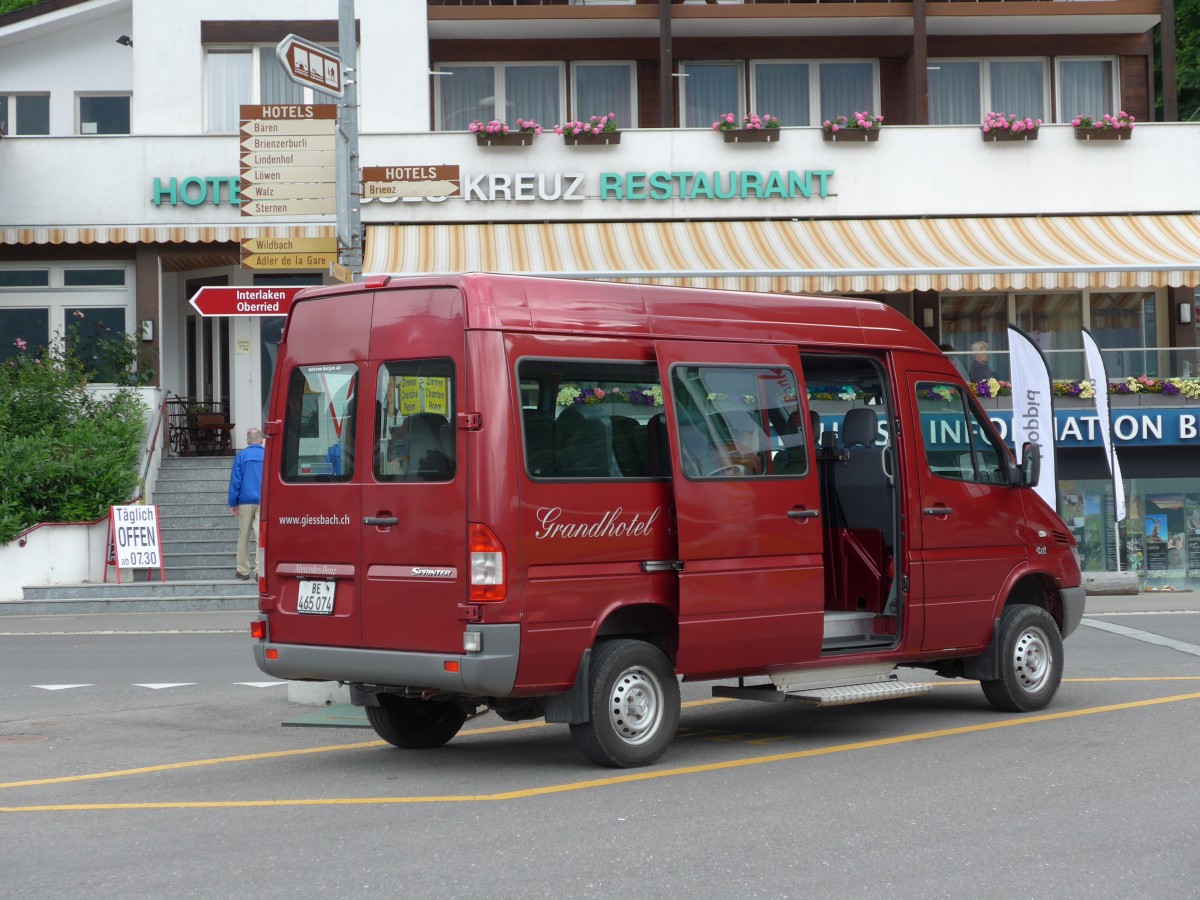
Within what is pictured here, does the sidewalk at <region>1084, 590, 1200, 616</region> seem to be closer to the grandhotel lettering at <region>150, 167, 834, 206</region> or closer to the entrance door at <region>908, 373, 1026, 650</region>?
the grandhotel lettering at <region>150, 167, 834, 206</region>

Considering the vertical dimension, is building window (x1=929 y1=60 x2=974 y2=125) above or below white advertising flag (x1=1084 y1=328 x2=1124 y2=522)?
above

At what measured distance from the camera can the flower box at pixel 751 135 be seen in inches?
1035

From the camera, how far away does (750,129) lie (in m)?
26.3

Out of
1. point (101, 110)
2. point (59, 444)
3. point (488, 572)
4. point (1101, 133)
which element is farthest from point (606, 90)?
point (488, 572)

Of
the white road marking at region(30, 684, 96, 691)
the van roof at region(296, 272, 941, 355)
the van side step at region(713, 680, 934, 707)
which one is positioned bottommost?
the white road marking at region(30, 684, 96, 691)

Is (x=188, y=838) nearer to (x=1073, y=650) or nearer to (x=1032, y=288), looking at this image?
(x=1073, y=650)

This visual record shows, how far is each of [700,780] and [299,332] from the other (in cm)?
331

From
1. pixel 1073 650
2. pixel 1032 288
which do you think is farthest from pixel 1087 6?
pixel 1073 650

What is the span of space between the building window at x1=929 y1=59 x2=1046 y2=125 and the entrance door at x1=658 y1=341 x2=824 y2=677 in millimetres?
20707

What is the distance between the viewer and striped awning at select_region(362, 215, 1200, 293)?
22719mm

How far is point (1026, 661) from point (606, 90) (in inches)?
783

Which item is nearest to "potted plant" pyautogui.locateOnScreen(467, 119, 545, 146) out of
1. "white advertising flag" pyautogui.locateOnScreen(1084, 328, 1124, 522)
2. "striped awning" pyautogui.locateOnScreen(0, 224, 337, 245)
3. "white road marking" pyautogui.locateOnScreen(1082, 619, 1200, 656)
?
"striped awning" pyautogui.locateOnScreen(0, 224, 337, 245)

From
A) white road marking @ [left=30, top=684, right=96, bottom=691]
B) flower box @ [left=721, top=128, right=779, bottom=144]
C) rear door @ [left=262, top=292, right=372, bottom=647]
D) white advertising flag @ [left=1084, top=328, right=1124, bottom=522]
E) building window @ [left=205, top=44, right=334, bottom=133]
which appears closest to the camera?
rear door @ [left=262, top=292, right=372, bottom=647]

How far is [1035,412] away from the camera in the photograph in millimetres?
20516
